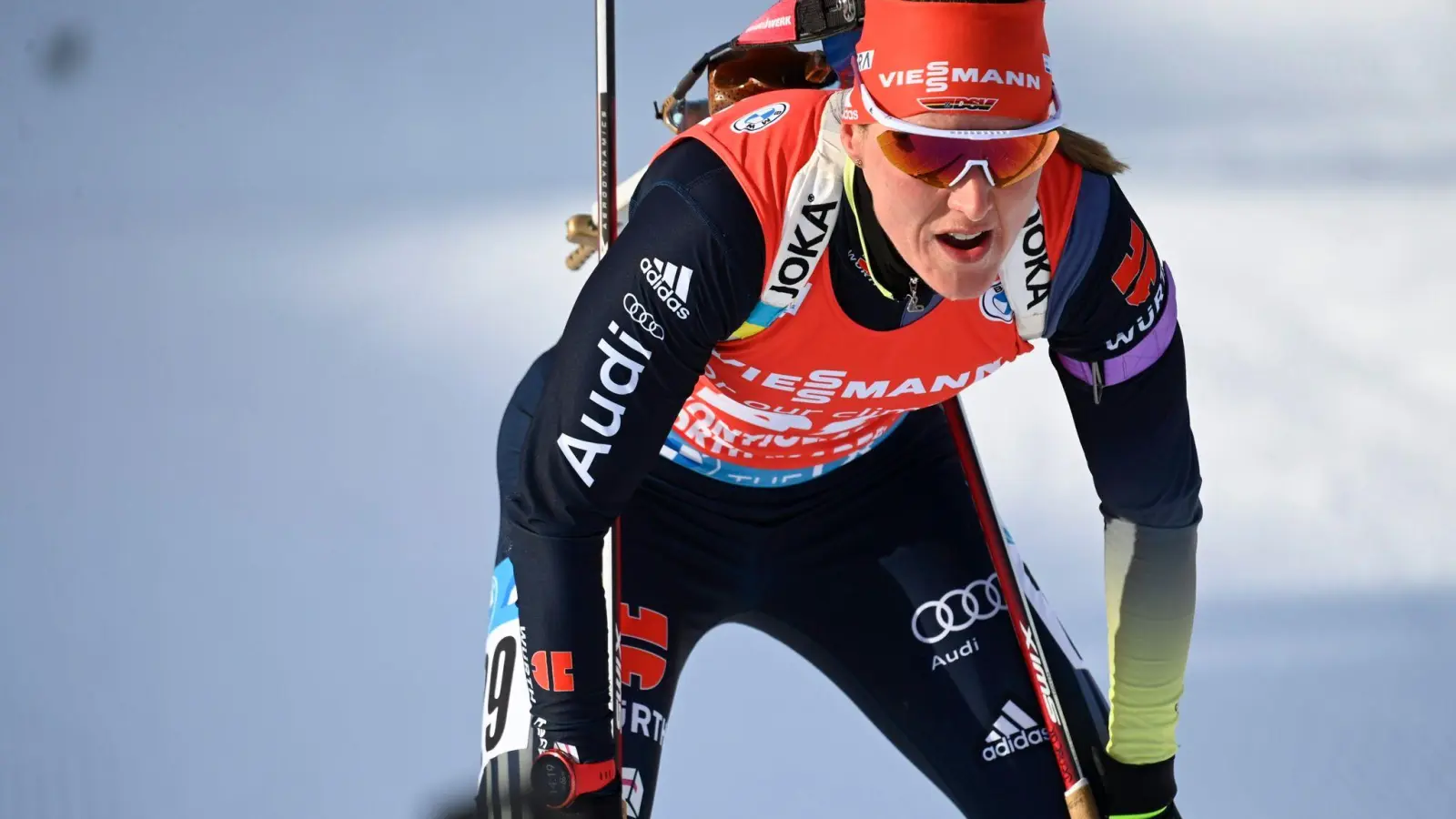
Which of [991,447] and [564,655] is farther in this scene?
[991,447]

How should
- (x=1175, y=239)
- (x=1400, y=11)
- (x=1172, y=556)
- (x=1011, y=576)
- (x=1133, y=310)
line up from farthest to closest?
(x=1400, y=11) < (x=1175, y=239) < (x=1011, y=576) < (x=1172, y=556) < (x=1133, y=310)

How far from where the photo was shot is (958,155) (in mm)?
1859

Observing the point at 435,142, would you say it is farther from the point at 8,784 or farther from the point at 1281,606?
the point at 1281,606

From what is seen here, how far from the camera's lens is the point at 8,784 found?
304 centimetres

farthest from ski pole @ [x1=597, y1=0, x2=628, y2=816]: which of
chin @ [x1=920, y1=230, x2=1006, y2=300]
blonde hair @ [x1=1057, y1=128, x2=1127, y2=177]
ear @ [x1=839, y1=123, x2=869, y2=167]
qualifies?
blonde hair @ [x1=1057, y1=128, x2=1127, y2=177]

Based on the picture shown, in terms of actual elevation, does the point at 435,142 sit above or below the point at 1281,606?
above

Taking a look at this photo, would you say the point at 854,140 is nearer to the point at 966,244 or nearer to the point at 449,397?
the point at 966,244

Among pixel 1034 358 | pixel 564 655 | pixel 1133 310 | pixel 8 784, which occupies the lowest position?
pixel 8 784

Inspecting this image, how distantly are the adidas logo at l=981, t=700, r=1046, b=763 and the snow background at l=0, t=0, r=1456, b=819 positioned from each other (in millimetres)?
805

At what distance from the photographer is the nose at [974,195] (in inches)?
73.4

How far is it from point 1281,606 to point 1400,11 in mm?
2141

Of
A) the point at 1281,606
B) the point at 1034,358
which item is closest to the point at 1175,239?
the point at 1034,358

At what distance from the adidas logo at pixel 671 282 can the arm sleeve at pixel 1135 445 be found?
496 mm

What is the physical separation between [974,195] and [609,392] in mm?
508
